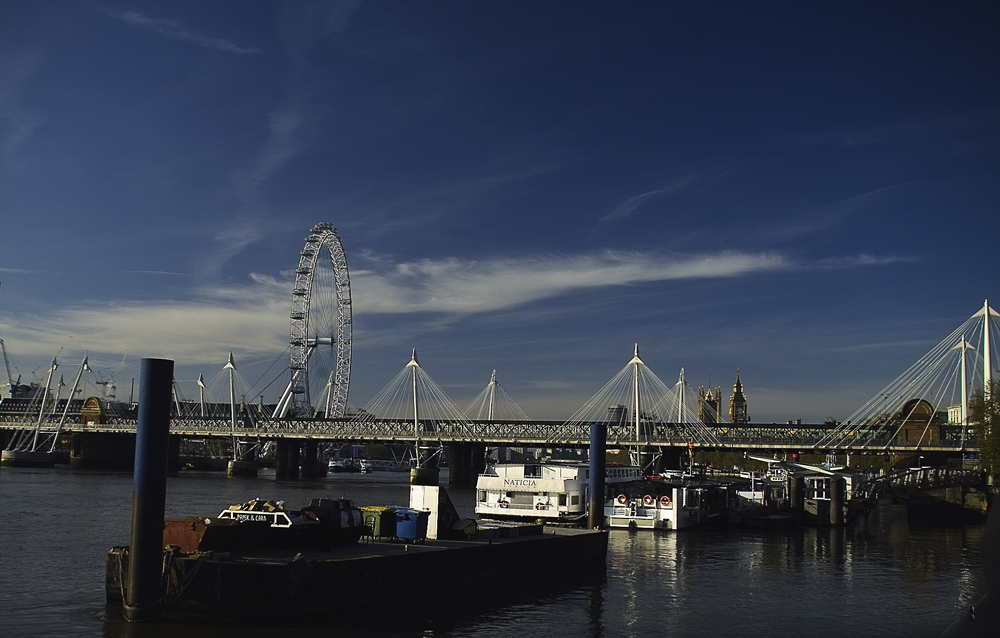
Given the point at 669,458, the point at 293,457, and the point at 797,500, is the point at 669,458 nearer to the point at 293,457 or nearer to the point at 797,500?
the point at 797,500

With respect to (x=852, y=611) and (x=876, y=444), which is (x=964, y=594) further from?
(x=876, y=444)

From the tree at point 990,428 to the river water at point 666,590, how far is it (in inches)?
676

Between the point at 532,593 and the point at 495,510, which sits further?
the point at 495,510

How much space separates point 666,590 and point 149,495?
81.7 ft

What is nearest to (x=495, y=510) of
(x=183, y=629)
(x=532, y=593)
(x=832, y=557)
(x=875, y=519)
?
(x=832, y=557)

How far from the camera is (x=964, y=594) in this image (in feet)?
132

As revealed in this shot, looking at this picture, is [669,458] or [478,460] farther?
[478,460]

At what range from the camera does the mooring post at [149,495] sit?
25328mm

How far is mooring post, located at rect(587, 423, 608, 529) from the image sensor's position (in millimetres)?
54125

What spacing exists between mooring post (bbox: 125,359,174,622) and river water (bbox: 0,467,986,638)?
96 cm

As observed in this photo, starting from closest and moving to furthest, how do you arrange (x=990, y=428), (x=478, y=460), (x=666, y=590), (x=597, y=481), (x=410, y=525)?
1. (x=410, y=525)
2. (x=666, y=590)
3. (x=597, y=481)
4. (x=990, y=428)
5. (x=478, y=460)

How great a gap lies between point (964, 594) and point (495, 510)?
35.0m

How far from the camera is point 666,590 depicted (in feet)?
131

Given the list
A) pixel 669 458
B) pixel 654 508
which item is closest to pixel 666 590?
pixel 654 508
